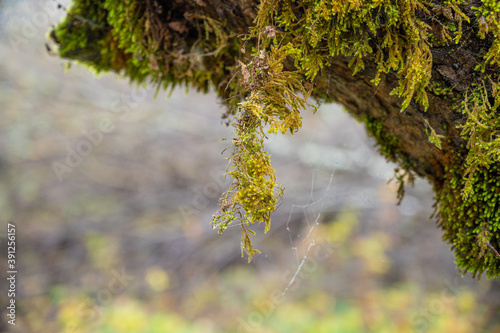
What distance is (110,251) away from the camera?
5418mm

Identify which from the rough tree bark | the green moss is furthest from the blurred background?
the green moss

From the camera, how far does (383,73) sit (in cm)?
95

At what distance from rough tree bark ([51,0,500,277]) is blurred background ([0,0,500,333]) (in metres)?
3.46

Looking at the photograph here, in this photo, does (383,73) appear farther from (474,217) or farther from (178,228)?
(178,228)

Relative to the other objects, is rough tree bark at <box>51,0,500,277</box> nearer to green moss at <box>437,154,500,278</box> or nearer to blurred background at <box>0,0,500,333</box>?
green moss at <box>437,154,500,278</box>

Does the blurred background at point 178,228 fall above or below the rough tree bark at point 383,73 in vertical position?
below

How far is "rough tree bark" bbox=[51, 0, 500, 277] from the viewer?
853 millimetres

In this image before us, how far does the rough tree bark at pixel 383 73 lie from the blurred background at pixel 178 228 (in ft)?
11.3

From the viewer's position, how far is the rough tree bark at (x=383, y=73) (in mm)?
853

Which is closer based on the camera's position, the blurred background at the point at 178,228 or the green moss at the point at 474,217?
the green moss at the point at 474,217

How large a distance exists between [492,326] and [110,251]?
5.41m

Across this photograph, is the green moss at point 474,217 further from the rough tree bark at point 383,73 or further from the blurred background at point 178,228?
the blurred background at point 178,228

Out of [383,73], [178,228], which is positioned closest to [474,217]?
[383,73]

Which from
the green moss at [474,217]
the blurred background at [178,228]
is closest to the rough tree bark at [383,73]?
the green moss at [474,217]
